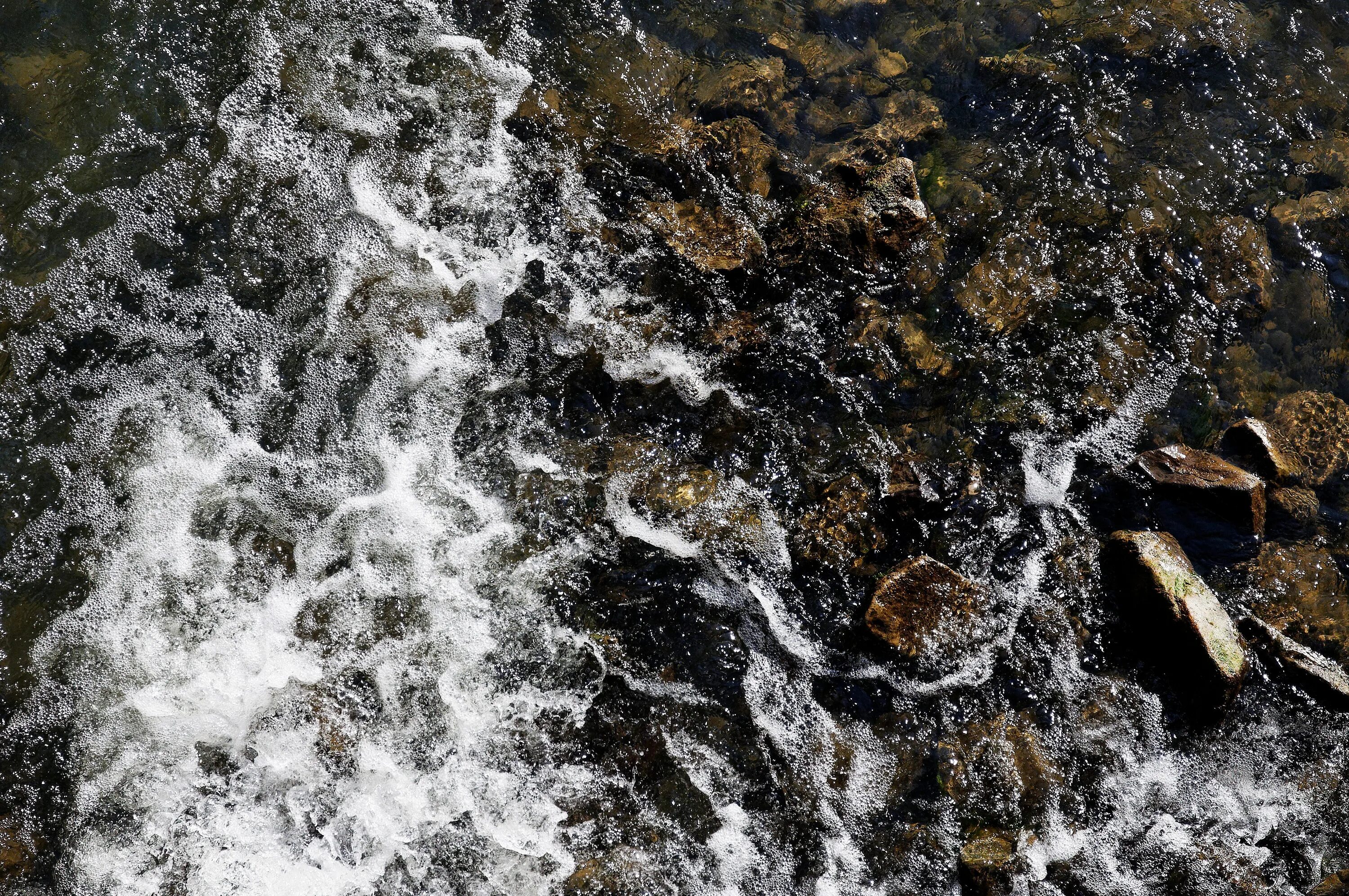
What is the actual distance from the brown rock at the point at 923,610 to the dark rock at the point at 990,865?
0.76 meters

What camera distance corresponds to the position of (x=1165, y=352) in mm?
4336

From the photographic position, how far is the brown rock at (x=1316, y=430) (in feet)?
13.6

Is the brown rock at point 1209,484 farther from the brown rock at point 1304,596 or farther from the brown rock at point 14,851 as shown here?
the brown rock at point 14,851

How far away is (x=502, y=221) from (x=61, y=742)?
3.23 metres

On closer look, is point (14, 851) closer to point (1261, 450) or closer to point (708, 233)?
point (708, 233)

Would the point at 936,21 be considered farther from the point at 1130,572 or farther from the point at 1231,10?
the point at 1130,572

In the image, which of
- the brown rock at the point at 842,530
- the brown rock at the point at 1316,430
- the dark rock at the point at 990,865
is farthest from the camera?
A: the brown rock at the point at 1316,430

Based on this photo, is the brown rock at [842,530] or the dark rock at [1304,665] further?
the brown rock at [842,530]

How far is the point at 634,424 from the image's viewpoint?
405cm

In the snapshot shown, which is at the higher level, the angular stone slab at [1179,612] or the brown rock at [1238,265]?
the brown rock at [1238,265]

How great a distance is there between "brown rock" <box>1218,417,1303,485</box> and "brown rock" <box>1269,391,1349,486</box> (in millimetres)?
79

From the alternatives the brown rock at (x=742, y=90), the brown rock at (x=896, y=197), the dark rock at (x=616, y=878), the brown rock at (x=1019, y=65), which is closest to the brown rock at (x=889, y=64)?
the brown rock at (x=1019, y=65)

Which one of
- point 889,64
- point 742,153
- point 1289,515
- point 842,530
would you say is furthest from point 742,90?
point 1289,515

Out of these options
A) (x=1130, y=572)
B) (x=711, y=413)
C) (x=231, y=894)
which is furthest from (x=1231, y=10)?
(x=231, y=894)
